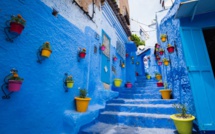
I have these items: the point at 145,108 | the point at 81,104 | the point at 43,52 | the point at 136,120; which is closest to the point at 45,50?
the point at 43,52

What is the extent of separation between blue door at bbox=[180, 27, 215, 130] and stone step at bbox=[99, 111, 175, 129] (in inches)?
33.1

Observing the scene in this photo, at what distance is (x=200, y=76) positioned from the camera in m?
3.64

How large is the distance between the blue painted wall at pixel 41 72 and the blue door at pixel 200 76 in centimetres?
307

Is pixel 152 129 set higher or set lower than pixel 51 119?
lower

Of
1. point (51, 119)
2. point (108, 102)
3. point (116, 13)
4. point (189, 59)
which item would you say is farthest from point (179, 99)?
point (116, 13)

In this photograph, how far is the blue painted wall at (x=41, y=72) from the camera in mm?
2334

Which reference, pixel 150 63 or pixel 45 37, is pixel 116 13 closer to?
pixel 45 37

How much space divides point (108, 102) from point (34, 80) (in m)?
3.48

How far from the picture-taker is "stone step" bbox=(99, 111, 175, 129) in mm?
3803

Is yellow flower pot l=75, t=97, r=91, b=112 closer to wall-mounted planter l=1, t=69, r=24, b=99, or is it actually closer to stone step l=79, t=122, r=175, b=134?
stone step l=79, t=122, r=175, b=134

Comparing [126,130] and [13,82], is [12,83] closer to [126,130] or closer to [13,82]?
[13,82]

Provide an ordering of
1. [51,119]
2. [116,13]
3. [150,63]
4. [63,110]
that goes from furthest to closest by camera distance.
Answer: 1. [150,63]
2. [116,13]
3. [63,110]
4. [51,119]

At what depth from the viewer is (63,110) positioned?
141 inches

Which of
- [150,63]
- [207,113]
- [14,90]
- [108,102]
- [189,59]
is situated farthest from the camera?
[150,63]
